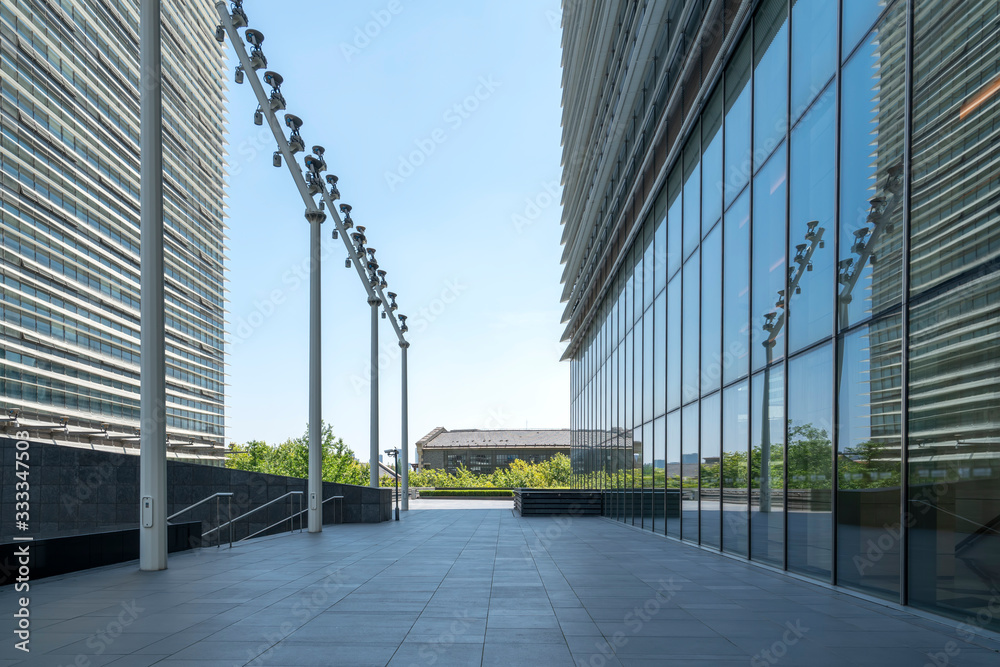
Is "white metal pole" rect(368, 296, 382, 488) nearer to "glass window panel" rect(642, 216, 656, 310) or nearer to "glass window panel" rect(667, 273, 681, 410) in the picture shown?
"glass window panel" rect(642, 216, 656, 310)

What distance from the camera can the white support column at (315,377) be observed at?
21.1 metres

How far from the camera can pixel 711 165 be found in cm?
1778

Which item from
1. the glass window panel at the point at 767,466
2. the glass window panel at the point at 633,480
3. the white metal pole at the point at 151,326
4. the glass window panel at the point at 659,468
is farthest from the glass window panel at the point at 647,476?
the white metal pole at the point at 151,326

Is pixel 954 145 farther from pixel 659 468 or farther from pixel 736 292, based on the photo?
pixel 659 468

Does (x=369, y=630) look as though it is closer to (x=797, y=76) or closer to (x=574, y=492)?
(x=797, y=76)

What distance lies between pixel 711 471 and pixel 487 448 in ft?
322

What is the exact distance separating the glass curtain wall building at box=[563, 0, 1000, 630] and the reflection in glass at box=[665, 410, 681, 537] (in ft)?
0.37

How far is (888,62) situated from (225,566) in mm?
12508

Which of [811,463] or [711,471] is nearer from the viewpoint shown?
[811,463]

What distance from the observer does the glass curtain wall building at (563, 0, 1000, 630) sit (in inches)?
330

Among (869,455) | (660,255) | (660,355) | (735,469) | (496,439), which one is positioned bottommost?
(496,439)

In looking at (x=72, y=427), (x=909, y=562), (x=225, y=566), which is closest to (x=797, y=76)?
(x=909, y=562)

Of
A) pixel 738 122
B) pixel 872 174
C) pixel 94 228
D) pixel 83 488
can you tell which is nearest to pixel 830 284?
pixel 872 174

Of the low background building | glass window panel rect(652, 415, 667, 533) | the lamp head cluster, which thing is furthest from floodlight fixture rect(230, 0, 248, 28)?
the low background building
